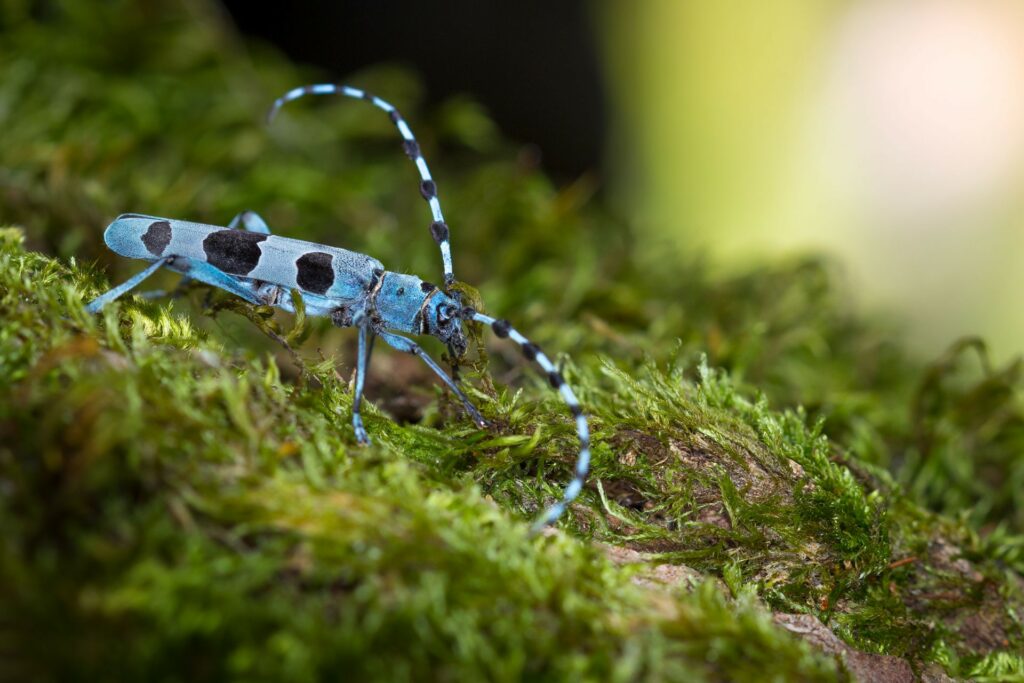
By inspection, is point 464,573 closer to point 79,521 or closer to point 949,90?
point 79,521

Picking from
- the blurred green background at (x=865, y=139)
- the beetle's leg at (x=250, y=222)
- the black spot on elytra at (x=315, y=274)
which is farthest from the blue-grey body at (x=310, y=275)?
the blurred green background at (x=865, y=139)

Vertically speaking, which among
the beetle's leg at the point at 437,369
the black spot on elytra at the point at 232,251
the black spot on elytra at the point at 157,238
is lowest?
the black spot on elytra at the point at 157,238

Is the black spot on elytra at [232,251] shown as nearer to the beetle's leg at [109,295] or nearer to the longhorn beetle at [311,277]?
the longhorn beetle at [311,277]

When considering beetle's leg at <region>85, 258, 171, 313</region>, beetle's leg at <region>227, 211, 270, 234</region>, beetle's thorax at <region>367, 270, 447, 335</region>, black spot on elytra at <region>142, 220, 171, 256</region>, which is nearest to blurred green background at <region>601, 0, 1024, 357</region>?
beetle's leg at <region>227, 211, 270, 234</region>

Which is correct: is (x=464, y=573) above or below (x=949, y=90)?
below

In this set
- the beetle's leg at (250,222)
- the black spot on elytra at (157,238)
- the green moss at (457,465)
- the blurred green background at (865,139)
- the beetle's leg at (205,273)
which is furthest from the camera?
the blurred green background at (865,139)

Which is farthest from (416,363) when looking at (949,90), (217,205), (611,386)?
(949,90)

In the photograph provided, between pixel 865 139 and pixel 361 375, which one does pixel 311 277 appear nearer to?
pixel 361 375
